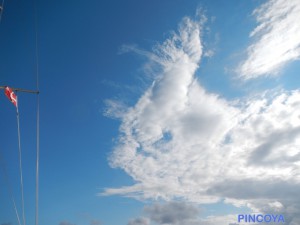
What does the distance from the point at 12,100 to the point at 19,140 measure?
29.5 feet

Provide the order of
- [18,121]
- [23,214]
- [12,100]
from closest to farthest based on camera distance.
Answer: [23,214]
[18,121]
[12,100]

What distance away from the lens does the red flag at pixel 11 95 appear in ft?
130

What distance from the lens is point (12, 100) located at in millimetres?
40469

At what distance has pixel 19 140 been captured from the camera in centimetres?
3512

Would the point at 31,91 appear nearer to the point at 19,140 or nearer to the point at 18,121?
the point at 18,121

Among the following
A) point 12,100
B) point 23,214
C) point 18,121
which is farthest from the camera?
point 12,100

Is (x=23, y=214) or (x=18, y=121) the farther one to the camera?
(x=18, y=121)

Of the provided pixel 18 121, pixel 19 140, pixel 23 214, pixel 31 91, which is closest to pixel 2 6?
pixel 31 91

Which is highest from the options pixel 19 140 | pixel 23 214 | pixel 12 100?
pixel 12 100

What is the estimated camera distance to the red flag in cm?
3964

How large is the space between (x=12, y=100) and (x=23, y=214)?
60.1ft

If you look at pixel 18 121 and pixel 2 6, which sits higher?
pixel 2 6

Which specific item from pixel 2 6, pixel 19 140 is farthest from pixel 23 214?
pixel 2 6

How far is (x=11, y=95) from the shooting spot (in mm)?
40250
